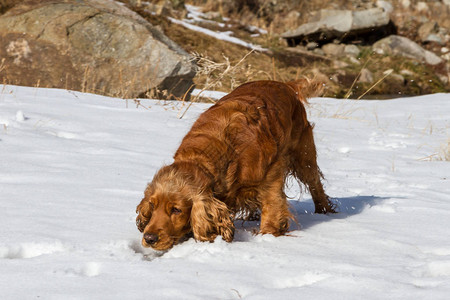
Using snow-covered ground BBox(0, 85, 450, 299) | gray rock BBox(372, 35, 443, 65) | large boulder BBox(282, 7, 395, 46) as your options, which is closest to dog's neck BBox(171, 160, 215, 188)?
snow-covered ground BBox(0, 85, 450, 299)

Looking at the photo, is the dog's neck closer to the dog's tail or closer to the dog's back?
the dog's back

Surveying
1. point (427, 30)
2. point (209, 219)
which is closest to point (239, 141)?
point (209, 219)

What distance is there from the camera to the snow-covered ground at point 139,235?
1.99m

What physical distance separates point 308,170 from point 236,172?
38.6 inches

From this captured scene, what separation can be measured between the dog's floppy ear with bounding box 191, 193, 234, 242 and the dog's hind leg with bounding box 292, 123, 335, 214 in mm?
1000

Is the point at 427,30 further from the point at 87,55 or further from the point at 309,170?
the point at 309,170

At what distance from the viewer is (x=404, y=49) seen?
1415 centimetres

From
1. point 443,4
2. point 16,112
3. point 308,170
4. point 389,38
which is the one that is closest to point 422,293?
point 308,170

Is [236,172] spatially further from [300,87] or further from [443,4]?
[443,4]

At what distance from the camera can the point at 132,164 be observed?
3805 mm

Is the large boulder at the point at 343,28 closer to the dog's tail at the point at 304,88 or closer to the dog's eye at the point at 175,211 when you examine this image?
the dog's tail at the point at 304,88

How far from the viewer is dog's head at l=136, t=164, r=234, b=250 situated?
2.47 m

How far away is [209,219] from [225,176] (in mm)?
229

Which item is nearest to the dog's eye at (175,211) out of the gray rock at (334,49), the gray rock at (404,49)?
the gray rock at (334,49)
